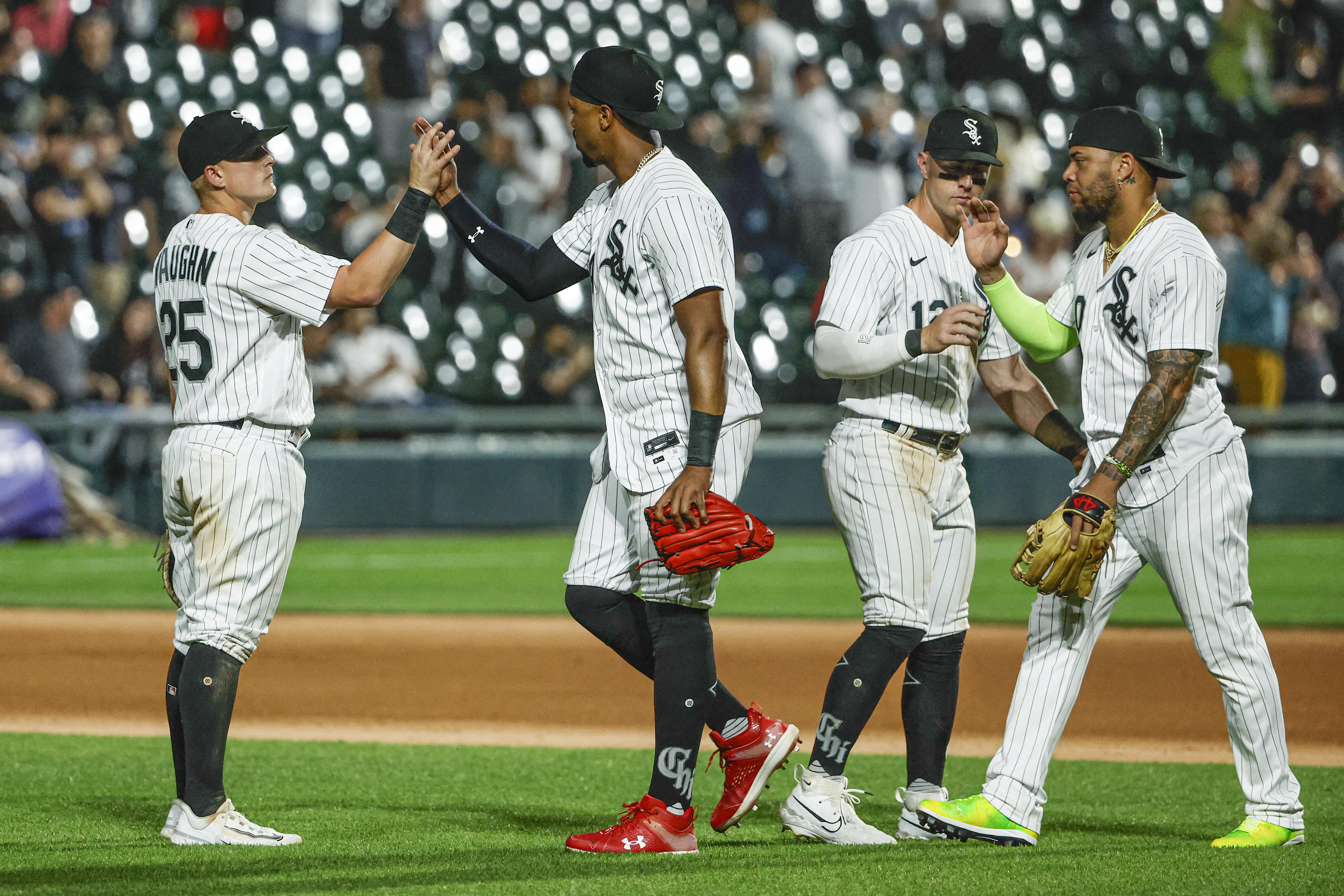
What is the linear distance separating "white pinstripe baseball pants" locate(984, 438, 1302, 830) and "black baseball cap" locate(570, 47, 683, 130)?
1.56m

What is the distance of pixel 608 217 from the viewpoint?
13.2 feet

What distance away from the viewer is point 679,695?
390cm

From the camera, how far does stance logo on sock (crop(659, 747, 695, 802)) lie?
3885mm

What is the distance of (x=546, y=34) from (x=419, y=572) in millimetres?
6990

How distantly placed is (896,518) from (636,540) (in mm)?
662

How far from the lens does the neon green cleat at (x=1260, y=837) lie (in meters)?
3.96

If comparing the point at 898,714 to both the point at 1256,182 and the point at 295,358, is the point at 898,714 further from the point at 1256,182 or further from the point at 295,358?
the point at 1256,182

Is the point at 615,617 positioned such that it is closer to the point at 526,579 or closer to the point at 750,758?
the point at 750,758

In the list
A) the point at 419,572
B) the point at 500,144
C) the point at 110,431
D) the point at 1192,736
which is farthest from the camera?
the point at 500,144

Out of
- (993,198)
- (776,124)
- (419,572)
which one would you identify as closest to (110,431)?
(419,572)

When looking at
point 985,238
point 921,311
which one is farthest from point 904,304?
point 985,238

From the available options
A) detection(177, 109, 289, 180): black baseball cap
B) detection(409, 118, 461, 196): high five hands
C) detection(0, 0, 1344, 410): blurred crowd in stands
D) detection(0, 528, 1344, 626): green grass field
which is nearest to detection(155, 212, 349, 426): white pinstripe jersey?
detection(177, 109, 289, 180): black baseball cap

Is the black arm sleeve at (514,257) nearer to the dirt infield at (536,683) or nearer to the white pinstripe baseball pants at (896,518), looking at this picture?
the white pinstripe baseball pants at (896,518)

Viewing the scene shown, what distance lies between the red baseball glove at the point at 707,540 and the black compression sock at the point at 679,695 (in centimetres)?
22
